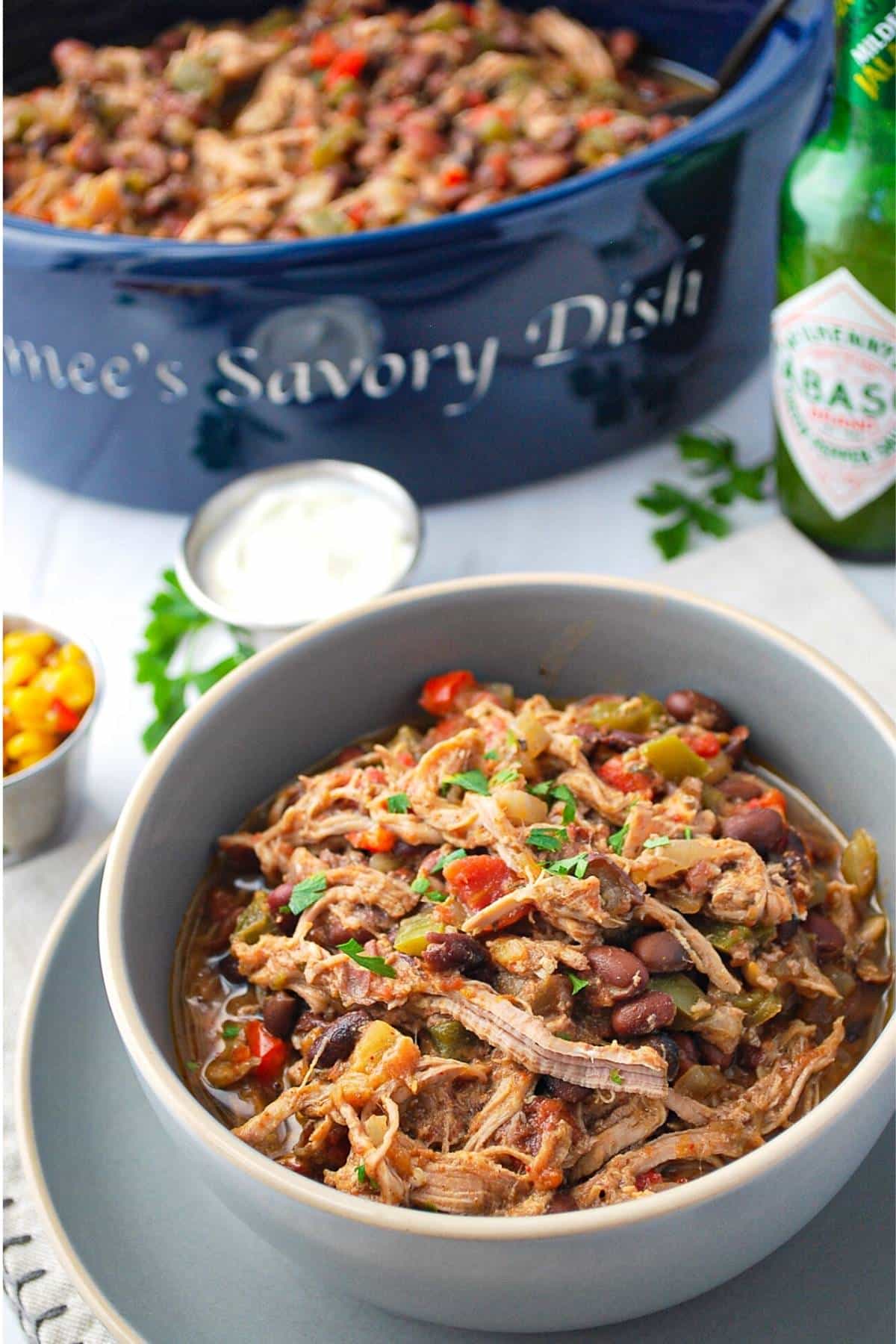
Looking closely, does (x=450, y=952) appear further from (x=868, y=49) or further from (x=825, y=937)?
(x=868, y=49)

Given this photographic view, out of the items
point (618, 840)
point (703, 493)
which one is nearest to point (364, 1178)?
point (618, 840)

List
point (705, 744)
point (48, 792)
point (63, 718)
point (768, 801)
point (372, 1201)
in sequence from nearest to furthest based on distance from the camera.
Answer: point (372, 1201) → point (768, 801) → point (705, 744) → point (48, 792) → point (63, 718)

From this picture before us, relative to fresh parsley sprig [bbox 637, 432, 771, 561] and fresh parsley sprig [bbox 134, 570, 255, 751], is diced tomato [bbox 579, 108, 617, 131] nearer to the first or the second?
fresh parsley sprig [bbox 637, 432, 771, 561]

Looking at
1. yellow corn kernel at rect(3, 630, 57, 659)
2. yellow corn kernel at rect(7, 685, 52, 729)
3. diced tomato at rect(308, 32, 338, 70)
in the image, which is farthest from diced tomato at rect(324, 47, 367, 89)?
yellow corn kernel at rect(7, 685, 52, 729)

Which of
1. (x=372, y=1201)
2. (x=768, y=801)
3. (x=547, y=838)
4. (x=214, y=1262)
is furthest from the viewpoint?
(x=768, y=801)

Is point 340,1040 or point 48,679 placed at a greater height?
point 340,1040

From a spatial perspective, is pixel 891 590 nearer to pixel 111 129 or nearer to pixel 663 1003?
pixel 663 1003

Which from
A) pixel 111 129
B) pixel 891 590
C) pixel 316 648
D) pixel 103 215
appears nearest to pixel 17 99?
pixel 111 129
